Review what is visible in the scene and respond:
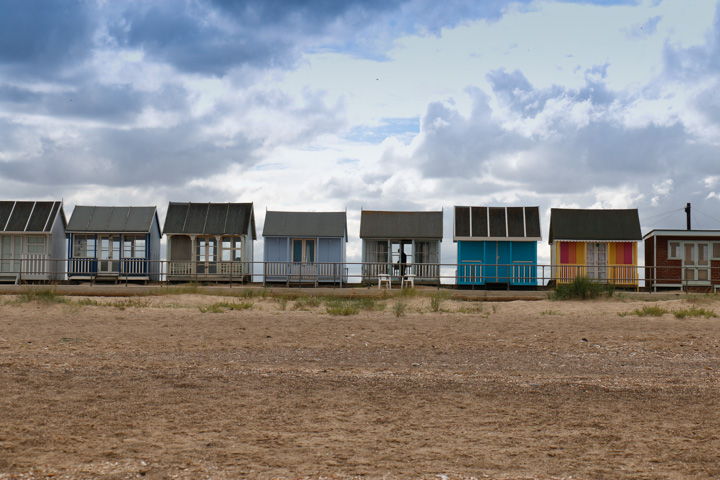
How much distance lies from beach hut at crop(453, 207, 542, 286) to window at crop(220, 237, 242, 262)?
10.3m

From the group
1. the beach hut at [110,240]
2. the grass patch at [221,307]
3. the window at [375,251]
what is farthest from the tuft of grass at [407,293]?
the beach hut at [110,240]

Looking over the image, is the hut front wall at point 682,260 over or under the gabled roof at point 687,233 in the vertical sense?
under

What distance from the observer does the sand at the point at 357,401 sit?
601cm

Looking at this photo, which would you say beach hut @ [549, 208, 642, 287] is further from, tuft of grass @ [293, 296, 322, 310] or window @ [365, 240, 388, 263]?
tuft of grass @ [293, 296, 322, 310]

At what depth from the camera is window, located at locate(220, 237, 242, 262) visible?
112 ft

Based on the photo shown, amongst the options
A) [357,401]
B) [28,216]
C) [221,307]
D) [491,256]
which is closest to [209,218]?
[28,216]

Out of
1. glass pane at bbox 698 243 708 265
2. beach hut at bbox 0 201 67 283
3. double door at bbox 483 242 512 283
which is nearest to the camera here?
double door at bbox 483 242 512 283

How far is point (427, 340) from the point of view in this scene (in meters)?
13.6

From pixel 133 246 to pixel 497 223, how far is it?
57.1 ft

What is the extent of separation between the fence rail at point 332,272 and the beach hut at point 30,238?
0.21ft

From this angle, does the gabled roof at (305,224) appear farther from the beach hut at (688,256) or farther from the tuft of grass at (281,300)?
the beach hut at (688,256)

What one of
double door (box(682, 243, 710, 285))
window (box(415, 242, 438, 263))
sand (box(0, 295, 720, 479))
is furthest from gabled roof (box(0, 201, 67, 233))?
double door (box(682, 243, 710, 285))

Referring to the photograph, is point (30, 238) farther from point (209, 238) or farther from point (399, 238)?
point (399, 238)

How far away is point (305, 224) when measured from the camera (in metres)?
34.1
